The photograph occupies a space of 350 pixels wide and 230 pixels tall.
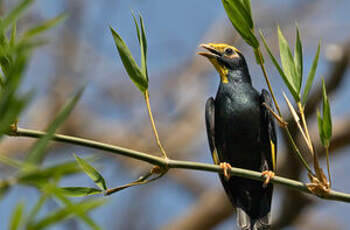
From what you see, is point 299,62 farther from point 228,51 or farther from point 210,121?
point 228,51

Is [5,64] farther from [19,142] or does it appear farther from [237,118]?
[19,142]

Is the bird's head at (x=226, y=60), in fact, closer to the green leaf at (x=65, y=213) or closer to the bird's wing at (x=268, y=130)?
the bird's wing at (x=268, y=130)

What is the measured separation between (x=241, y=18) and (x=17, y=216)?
1.26 metres

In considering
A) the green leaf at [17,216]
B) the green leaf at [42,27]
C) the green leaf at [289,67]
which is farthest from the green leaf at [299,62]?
the green leaf at [17,216]

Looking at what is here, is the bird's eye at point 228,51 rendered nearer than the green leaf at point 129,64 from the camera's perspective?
No

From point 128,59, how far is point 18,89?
3.55 feet

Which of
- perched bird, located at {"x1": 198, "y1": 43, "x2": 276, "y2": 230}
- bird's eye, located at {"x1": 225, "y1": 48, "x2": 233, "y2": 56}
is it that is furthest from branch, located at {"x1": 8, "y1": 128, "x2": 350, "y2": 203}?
bird's eye, located at {"x1": 225, "y1": 48, "x2": 233, "y2": 56}

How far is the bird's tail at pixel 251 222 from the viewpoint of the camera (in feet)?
12.4

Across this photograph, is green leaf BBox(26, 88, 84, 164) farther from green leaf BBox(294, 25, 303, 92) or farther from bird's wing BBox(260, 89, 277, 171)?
bird's wing BBox(260, 89, 277, 171)

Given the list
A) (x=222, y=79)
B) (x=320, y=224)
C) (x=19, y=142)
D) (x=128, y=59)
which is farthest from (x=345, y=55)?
(x=19, y=142)

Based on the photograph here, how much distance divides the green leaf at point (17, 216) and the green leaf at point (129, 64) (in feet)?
3.51

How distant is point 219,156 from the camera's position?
4062 mm

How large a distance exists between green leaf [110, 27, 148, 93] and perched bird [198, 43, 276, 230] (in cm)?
160

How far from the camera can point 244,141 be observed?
3.96 metres
